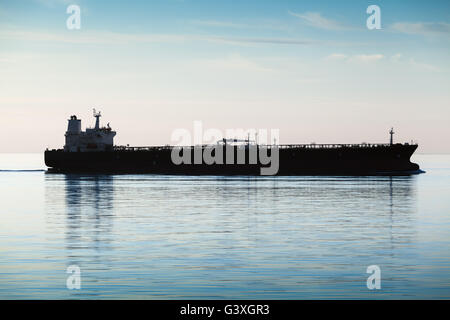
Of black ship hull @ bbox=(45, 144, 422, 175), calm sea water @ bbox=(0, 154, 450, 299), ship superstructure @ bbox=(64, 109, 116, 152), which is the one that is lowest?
calm sea water @ bbox=(0, 154, 450, 299)

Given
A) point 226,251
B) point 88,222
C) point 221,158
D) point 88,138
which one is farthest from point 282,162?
point 226,251

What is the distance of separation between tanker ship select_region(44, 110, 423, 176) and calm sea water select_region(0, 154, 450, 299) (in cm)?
5317

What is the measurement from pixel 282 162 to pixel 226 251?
80468 millimetres

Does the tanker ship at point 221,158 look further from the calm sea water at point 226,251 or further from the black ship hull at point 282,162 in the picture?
the calm sea water at point 226,251

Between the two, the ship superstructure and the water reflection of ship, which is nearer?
the water reflection of ship

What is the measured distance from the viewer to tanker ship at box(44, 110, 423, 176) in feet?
319

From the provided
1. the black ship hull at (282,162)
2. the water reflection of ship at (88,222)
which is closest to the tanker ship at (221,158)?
the black ship hull at (282,162)

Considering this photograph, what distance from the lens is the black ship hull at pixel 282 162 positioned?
96.9 meters

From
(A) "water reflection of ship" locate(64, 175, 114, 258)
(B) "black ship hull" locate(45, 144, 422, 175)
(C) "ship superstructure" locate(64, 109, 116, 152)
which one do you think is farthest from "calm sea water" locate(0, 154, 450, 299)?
(C) "ship superstructure" locate(64, 109, 116, 152)

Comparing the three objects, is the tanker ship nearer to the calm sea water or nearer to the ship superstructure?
the ship superstructure

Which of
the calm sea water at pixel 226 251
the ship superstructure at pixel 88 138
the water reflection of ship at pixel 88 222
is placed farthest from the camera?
the ship superstructure at pixel 88 138

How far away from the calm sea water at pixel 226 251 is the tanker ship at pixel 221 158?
174ft
